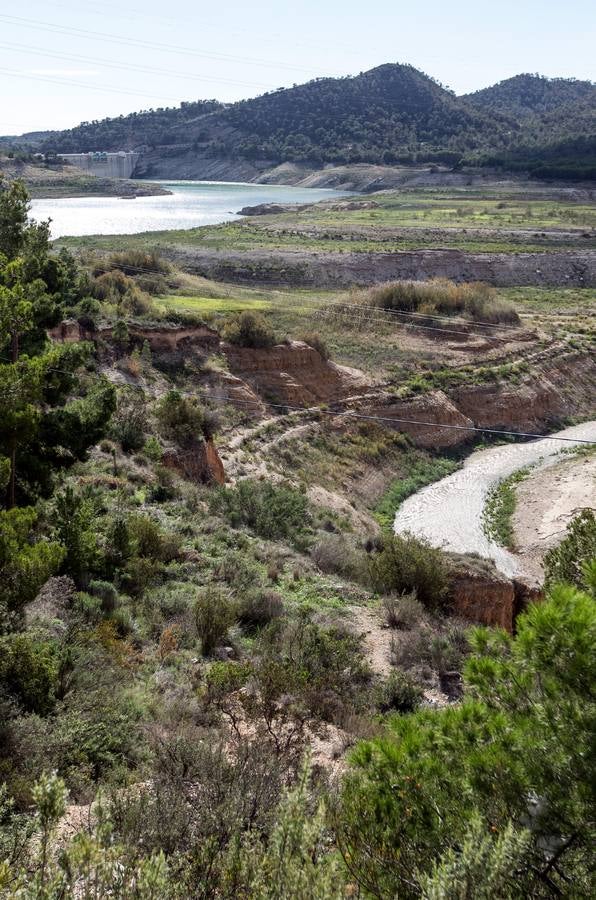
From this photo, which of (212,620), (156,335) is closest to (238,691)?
(212,620)

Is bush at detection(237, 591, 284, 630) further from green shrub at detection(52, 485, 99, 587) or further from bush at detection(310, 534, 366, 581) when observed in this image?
bush at detection(310, 534, 366, 581)

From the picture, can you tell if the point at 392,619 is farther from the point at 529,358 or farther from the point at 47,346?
the point at 529,358

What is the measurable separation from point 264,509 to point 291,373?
42.7 ft

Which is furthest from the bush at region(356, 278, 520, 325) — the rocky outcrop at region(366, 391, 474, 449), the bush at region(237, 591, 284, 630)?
the bush at region(237, 591, 284, 630)

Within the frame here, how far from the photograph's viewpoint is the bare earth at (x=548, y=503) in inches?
960

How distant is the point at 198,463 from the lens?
2266 cm

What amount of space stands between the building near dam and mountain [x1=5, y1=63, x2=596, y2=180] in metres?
7.61

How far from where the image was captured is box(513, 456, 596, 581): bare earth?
80.0ft

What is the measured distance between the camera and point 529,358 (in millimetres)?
41000

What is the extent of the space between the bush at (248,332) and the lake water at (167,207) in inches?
1662

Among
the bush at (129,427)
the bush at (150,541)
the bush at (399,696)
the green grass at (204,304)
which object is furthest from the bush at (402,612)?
the green grass at (204,304)

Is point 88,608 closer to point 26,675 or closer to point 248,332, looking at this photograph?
point 26,675

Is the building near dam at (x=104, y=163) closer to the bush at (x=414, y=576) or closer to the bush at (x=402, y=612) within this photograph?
the bush at (x=414, y=576)

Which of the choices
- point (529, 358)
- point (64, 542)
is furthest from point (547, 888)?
point (529, 358)
